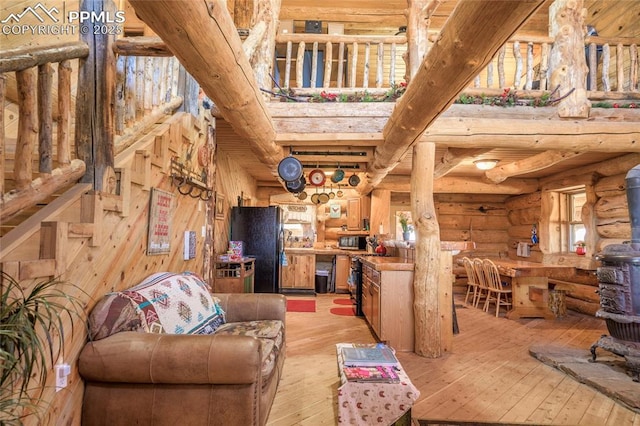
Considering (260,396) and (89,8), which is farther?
(89,8)

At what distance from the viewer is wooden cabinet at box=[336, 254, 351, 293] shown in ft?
23.2

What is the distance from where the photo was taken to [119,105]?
2.45 metres

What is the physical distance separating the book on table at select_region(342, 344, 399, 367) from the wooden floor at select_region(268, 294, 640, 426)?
1.53ft

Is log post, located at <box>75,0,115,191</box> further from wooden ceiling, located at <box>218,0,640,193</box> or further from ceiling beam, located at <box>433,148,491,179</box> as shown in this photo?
ceiling beam, located at <box>433,148,491,179</box>

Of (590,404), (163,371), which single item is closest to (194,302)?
(163,371)

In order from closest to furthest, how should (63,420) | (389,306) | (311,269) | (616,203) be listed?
1. (63,420)
2. (389,306)
3. (616,203)
4. (311,269)

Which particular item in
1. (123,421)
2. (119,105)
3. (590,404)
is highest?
(119,105)

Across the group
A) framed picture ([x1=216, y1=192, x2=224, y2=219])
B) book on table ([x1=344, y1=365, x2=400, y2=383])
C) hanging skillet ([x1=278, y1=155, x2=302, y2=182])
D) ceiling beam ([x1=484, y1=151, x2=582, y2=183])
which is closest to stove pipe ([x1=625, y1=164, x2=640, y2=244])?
ceiling beam ([x1=484, y1=151, x2=582, y2=183])

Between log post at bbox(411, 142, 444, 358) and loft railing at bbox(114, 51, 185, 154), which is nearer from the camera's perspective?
loft railing at bbox(114, 51, 185, 154)

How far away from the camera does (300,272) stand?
22.5ft

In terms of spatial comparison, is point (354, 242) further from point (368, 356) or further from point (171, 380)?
point (171, 380)

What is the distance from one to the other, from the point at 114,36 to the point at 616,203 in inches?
252

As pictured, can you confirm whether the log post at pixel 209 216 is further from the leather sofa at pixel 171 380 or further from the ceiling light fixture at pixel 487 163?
the ceiling light fixture at pixel 487 163

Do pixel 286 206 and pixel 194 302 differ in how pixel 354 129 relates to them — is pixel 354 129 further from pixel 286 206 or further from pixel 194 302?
pixel 286 206
